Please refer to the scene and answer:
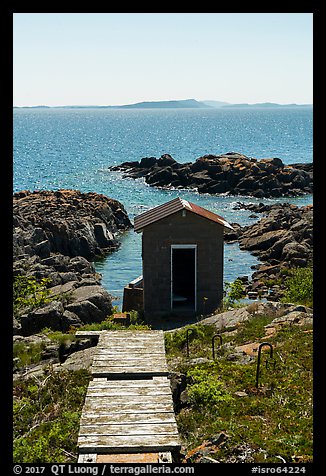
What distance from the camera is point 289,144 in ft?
465

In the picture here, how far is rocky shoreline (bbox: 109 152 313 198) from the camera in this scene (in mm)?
61031

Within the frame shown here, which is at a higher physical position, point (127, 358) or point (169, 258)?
point (169, 258)

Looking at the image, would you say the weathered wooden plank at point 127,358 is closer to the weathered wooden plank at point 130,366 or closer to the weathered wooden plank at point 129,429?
the weathered wooden plank at point 130,366

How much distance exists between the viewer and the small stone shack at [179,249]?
720 inches

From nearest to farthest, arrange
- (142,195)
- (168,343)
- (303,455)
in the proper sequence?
(303,455), (168,343), (142,195)

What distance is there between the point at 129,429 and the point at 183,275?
42.8ft

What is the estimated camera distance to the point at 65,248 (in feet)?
121

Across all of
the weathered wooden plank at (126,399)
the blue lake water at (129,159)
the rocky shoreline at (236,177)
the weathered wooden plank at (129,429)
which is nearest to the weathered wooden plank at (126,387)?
the weathered wooden plank at (126,399)

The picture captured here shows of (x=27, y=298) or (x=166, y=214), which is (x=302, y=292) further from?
(x=27, y=298)

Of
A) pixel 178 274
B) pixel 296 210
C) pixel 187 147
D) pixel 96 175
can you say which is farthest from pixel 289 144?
pixel 178 274

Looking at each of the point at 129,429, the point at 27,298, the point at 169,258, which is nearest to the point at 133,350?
the point at 129,429

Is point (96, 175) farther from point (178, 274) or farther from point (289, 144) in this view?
point (289, 144)

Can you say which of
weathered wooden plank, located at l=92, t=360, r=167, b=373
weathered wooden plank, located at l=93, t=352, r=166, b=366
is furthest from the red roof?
weathered wooden plank, located at l=92, t=360, r=167, b=373

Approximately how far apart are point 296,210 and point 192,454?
4214 centimetres
